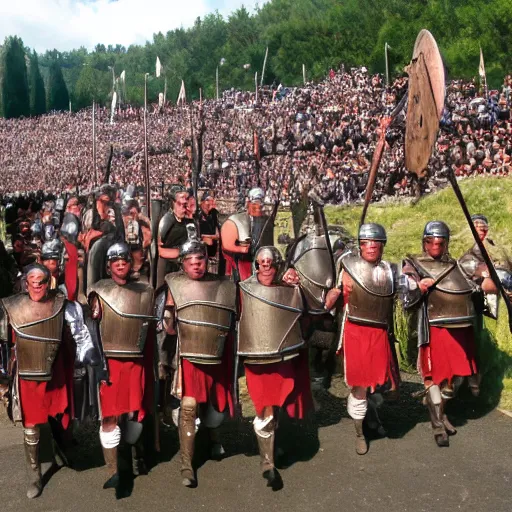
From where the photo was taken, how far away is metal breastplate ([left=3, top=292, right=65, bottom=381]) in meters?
5.03

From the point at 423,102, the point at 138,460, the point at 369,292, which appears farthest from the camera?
the point at 369,292

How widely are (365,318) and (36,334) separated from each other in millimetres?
2414

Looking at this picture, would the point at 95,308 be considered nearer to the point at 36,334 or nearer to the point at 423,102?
the point at 36,334

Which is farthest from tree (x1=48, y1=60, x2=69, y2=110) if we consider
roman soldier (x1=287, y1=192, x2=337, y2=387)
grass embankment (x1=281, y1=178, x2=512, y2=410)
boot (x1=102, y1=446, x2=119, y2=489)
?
boot (x1=102, y1=446, x2=119, y2=489)

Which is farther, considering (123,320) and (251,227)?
(251,227)

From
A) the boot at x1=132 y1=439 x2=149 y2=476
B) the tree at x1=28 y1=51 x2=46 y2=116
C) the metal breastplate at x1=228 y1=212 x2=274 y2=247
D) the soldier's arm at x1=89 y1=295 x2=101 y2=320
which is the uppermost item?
the tree at x1=28 y1=51 x2=46 y2=116

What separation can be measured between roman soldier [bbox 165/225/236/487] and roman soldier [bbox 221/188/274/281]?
103 inches

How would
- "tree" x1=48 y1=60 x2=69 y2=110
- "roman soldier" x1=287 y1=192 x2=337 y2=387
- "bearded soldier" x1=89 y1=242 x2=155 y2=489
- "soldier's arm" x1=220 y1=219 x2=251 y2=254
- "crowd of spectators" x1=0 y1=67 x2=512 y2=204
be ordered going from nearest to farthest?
"bearded soldier" x1=89 y1=242 x2=155 y2=489 < "roman soldier" x1=287 y1=192 x2=337 y2=387 < "soldier's arm" x1=220 y1=219 x2=251 y2=254 < "crowd of spectators" x1=0 y1=67 x2=512 y2=204 < "tree" x1=48 y1=60 x2=69 y2=110

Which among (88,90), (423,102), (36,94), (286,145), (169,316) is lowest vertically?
(169,316)

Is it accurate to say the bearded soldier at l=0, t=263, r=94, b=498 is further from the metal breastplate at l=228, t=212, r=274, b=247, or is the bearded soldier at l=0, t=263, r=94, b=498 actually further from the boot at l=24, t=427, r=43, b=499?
the metal breastplate at l=228, t=212, r=274, b=247

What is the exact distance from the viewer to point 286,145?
27984 millimetres

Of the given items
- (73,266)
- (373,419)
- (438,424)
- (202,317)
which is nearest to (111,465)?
(202,317)

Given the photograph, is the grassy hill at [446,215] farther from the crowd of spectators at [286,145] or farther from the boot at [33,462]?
the boot at [33,462]

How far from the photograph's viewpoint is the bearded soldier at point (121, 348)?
523 centimetres
